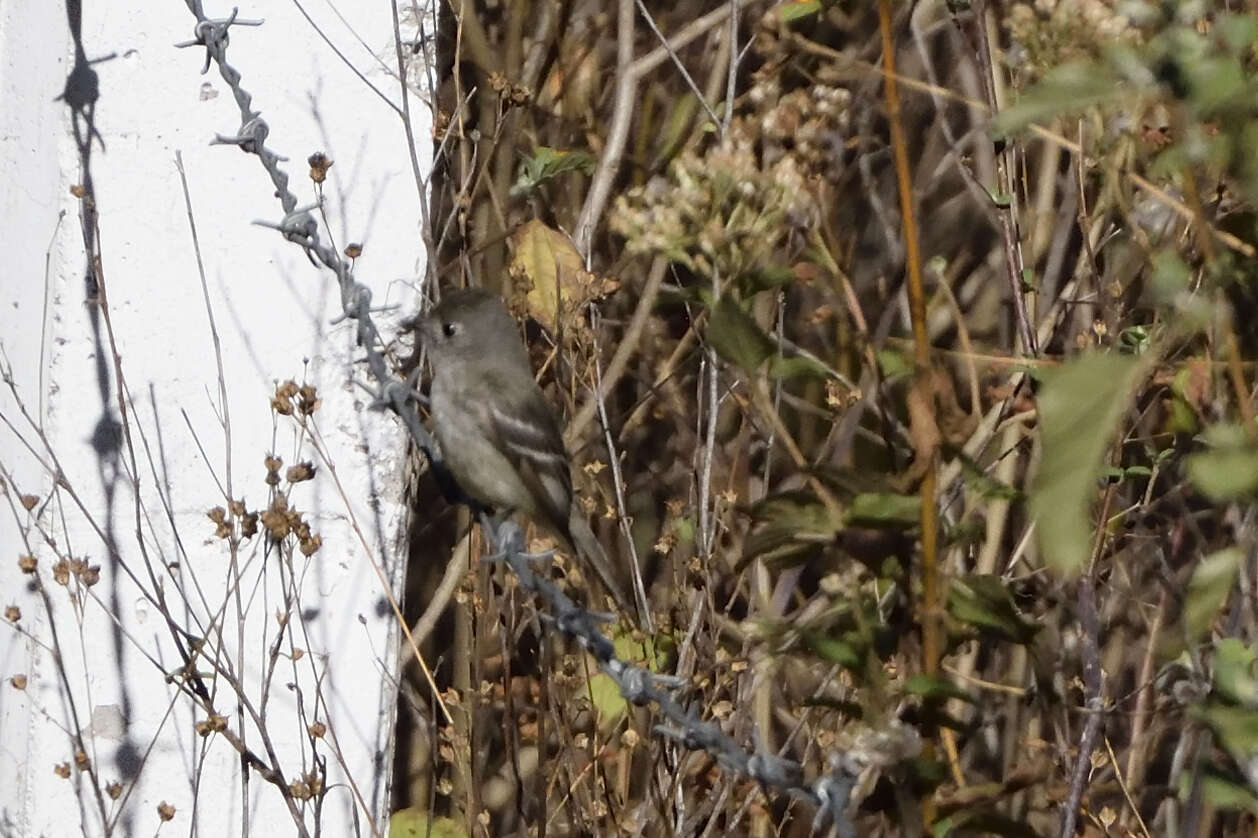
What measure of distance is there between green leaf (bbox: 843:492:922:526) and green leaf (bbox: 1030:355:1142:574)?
1.00ft

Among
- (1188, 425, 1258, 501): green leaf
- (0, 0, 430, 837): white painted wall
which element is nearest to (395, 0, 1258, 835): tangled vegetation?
(1188, 425, 1258, 501): green leaf

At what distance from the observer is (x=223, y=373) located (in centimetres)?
248

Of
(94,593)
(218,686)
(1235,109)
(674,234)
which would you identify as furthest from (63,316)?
(1235,109)

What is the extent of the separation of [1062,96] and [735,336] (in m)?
0.40

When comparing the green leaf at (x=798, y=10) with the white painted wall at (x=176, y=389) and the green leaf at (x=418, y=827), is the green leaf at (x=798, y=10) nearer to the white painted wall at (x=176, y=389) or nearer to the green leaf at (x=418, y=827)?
the white painted wall at (x=176, y=389)

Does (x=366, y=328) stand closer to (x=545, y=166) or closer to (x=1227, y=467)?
(x=545, y=166)

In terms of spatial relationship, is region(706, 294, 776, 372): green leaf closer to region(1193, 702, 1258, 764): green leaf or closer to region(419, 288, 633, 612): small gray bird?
region(1193, 702, 1258, 764): green leaf

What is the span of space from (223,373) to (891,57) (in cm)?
142

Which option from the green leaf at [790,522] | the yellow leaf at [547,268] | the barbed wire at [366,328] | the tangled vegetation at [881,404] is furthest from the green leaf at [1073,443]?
the yellow leaf at [547,268]

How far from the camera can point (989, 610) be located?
134 centimetres

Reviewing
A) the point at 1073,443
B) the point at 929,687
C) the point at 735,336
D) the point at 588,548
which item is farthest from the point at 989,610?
the point at 588,548

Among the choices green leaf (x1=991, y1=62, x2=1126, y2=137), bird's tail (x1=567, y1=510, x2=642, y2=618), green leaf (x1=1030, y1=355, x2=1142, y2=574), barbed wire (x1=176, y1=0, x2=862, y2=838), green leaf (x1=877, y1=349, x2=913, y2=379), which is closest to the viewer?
green leaf (x1=1030, y1=355, x2=1142, y2=574)

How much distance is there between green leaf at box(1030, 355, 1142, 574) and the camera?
906mm

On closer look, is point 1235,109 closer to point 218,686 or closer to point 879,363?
point 879,363
